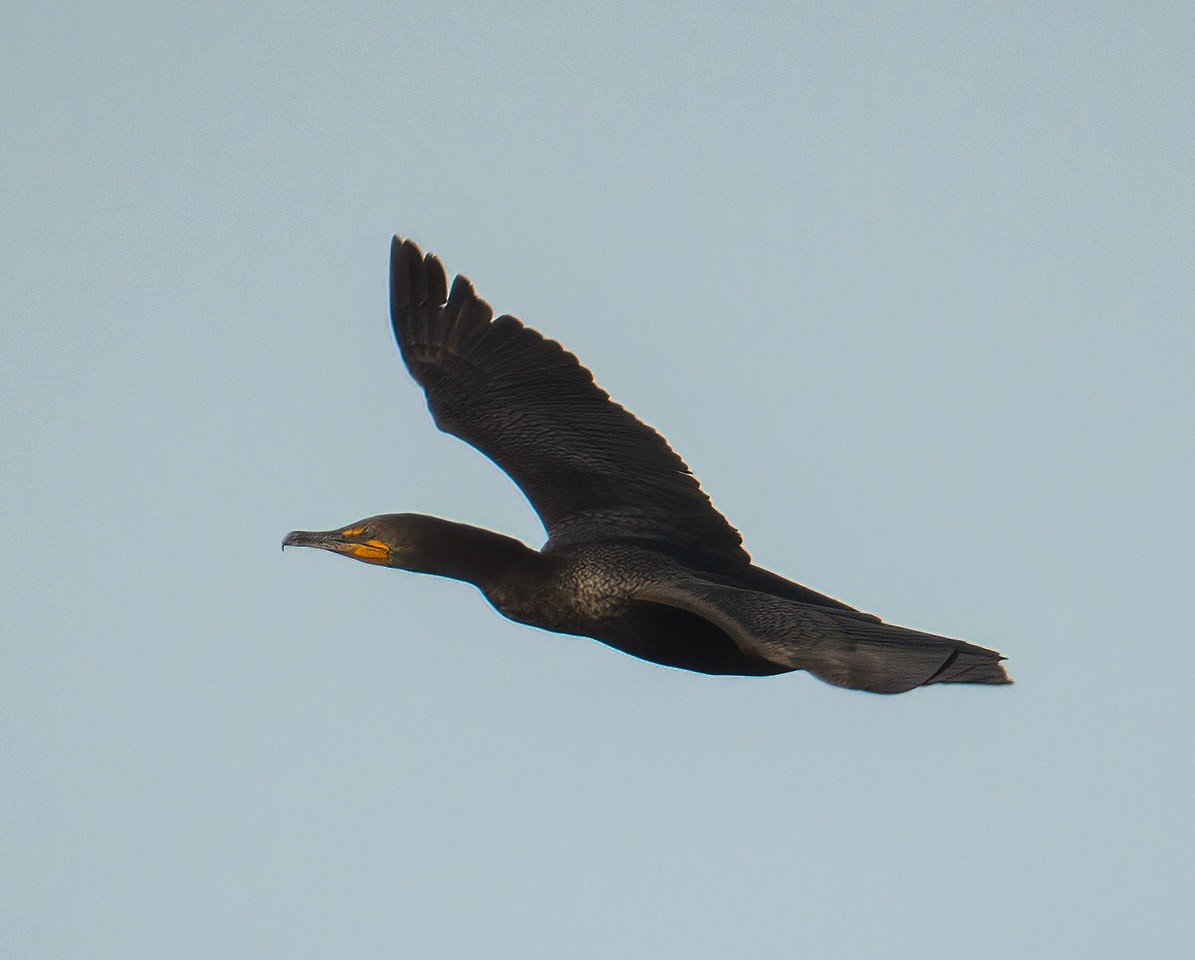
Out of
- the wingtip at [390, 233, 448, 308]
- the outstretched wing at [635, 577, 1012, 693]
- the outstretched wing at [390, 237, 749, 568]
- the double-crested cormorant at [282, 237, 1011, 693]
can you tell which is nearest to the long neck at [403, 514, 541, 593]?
the double-crested cormorant at [282, 237, 1011, 693]

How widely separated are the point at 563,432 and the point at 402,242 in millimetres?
1632

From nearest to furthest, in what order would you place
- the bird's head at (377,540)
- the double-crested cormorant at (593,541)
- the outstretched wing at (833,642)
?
1. the outstretched wing at (833,642)
2. the double-crested cormorant at (593,541)
3. the bird's head at (377,540)

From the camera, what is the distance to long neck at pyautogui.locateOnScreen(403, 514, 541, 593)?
12.6 m

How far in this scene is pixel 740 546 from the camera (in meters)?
13.7

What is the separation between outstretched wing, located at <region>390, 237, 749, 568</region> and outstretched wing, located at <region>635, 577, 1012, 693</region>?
1962 millimetres

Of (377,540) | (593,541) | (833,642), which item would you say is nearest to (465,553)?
(377,540)

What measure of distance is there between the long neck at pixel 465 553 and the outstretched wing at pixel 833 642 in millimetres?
882

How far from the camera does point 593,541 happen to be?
13.1 meters

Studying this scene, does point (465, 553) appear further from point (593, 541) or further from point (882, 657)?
point (882, 657)

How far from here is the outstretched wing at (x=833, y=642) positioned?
9430mm

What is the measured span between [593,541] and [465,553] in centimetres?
92

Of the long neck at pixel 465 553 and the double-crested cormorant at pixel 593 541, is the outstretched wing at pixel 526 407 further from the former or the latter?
the long neck at pixel 465 553

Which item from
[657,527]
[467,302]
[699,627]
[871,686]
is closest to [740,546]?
[657,527]

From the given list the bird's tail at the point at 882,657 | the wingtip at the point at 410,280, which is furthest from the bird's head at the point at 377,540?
the bird's tail at the point at 882,657
